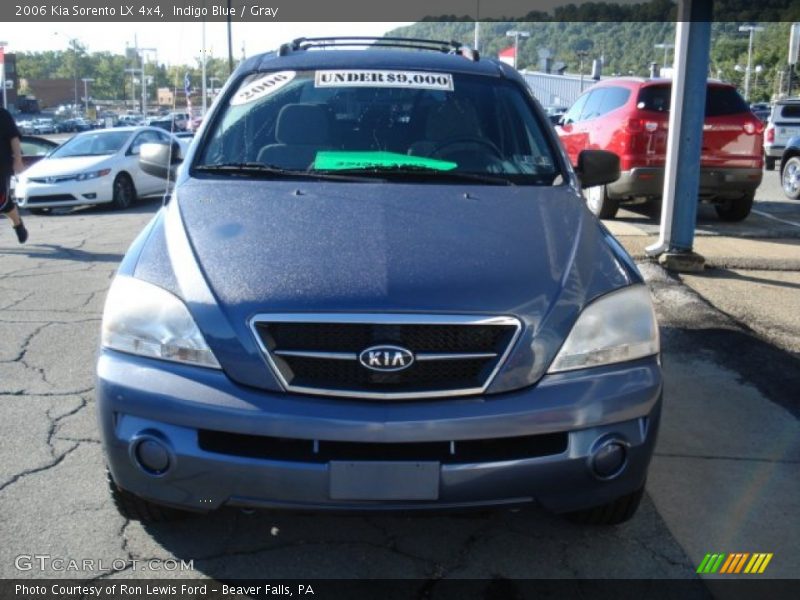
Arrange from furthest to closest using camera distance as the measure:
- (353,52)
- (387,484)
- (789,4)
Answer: (789,4), (353,52), (387,484)

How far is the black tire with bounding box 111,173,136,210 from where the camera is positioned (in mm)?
14211

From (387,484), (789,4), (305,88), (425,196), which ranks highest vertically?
(789,4)

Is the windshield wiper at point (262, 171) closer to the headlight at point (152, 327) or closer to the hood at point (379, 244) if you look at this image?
the hood at point (379, 244)

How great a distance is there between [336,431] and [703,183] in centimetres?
867

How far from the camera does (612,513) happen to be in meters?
3.10

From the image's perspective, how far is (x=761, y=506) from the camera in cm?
347

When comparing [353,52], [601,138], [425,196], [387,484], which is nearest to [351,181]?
[425,196]

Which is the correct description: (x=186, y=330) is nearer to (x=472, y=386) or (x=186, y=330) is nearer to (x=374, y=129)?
(x=472, y=386)

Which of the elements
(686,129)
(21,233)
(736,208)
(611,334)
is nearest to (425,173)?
(611,334)

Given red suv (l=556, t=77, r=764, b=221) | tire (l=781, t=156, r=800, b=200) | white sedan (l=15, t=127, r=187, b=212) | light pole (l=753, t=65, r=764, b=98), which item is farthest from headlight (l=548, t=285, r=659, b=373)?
light pole (l=753, t=65, r=764, b=98)

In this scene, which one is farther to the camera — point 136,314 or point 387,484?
point 136,314

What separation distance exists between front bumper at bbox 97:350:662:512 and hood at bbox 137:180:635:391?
115 mm

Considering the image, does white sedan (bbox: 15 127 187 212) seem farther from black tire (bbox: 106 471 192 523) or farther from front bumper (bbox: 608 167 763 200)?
black tire (bbox: 106 471 192 523)

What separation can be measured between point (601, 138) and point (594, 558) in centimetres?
834
